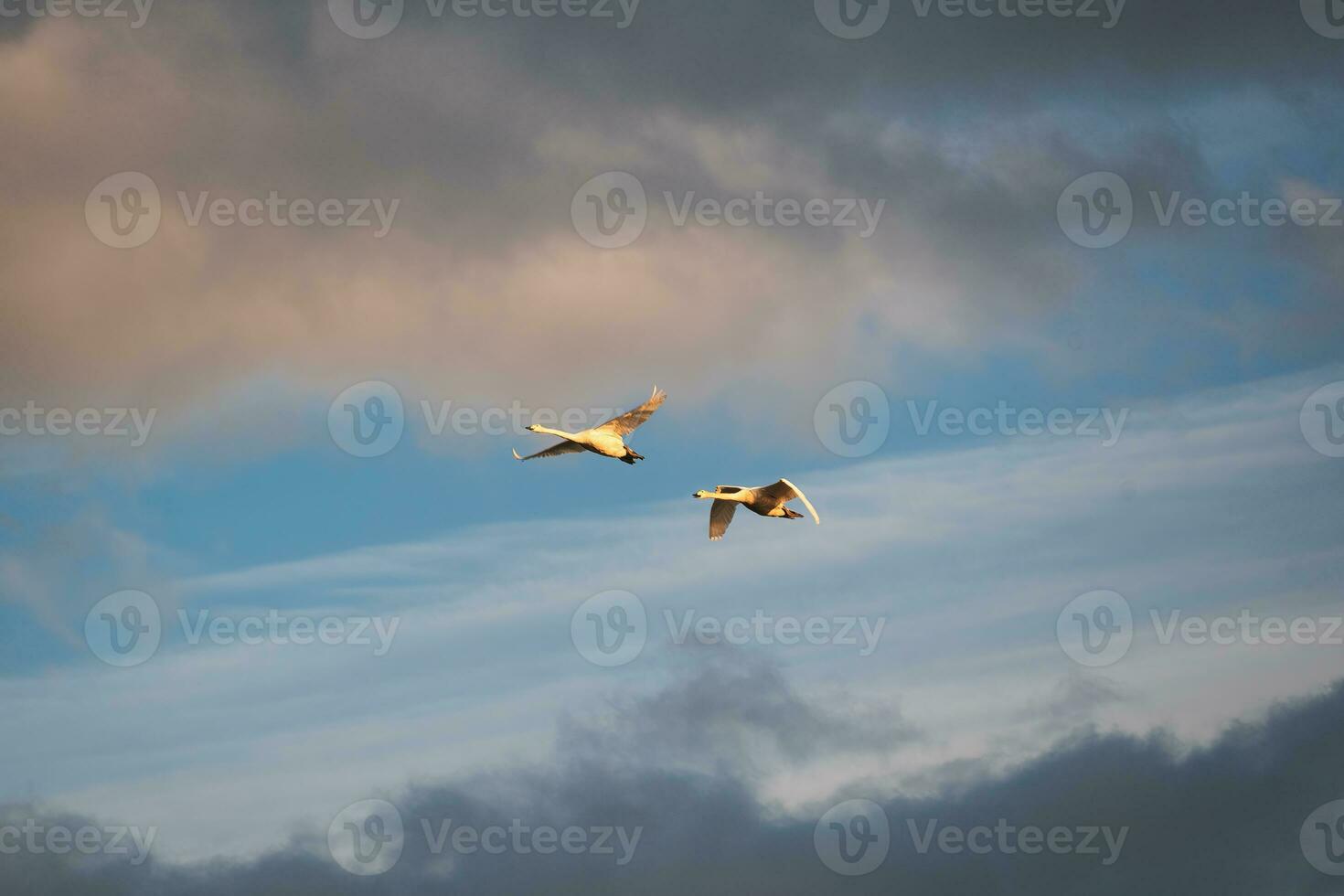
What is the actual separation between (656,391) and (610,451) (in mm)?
4850

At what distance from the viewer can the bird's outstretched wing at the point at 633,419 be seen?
11231 centimetres

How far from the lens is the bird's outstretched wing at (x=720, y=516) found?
385ft

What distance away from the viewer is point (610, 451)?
11300cm

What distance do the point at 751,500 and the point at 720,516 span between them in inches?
144

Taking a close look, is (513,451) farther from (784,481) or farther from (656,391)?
(784,481)

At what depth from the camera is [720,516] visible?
118 m

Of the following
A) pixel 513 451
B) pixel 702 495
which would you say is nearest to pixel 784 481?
pixel 702 495

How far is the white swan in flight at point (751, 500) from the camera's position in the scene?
11375 cm

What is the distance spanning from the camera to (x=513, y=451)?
370ft

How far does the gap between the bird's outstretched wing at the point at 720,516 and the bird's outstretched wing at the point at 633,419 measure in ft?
28.7

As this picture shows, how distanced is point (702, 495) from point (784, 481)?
617cm

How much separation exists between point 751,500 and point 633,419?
9.49 metres

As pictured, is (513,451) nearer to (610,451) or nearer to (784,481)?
(610,451)

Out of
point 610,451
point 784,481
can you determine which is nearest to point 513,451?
point 610,451
